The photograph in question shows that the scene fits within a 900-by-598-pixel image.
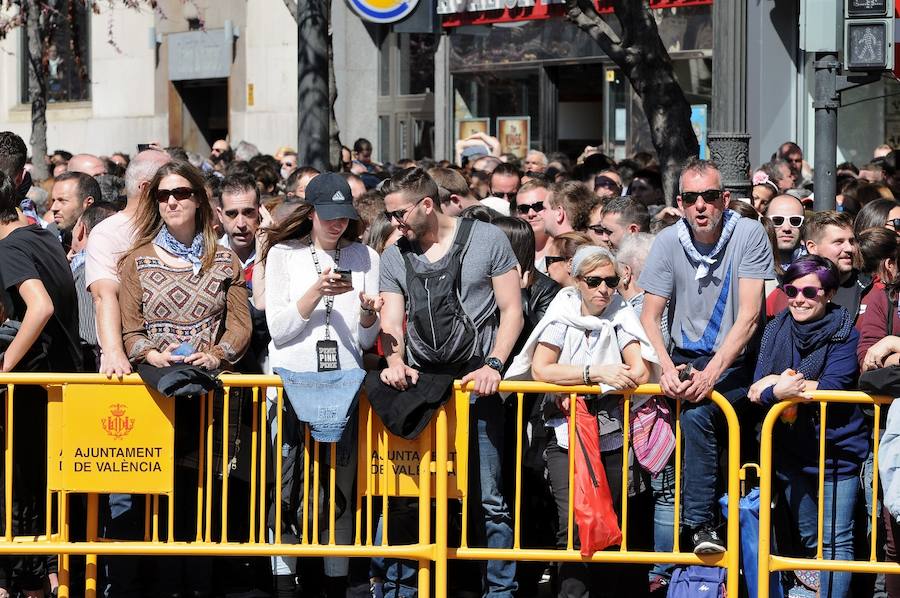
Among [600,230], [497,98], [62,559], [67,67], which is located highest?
[67,67]

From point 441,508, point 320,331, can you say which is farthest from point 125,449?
point 441,508

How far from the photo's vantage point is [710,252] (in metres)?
6.92

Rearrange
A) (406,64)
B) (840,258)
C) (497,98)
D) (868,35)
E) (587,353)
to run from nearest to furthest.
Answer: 1. (587,353)
2. (840,258)
3. (868,35)
4. (497,98)
5. (406,64)

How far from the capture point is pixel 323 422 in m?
6.43

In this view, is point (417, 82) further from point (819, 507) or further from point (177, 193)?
point (819, 507)

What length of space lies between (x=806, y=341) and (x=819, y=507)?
759mm

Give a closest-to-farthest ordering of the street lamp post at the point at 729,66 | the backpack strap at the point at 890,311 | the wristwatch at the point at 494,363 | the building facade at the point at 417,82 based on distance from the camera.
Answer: the wristwatch at the point at 494,363 < the backpack strap at the point at 890,311 < the street lamp post at the point at 729,66 < the building facade at the point at 417,82

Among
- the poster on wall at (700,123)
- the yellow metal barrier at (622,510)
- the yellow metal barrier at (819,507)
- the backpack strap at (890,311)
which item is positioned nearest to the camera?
the yellow metal barrier at (819,507)

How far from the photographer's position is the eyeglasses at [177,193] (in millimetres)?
6594

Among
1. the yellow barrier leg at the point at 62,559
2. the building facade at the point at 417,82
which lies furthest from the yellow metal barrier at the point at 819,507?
the building facade at the point at 417,82

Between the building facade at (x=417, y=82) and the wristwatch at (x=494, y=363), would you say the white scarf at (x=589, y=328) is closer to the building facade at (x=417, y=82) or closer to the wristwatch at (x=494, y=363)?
the wristwatch at (x=494, y=363)

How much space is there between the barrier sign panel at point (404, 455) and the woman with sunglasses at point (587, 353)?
414mm

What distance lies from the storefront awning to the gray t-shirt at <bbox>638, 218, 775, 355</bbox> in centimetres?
1350

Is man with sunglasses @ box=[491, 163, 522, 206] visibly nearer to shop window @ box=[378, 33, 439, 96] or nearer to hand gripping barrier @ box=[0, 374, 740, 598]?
hand gripping barrier @ box=[0, 374, 740, 598]
